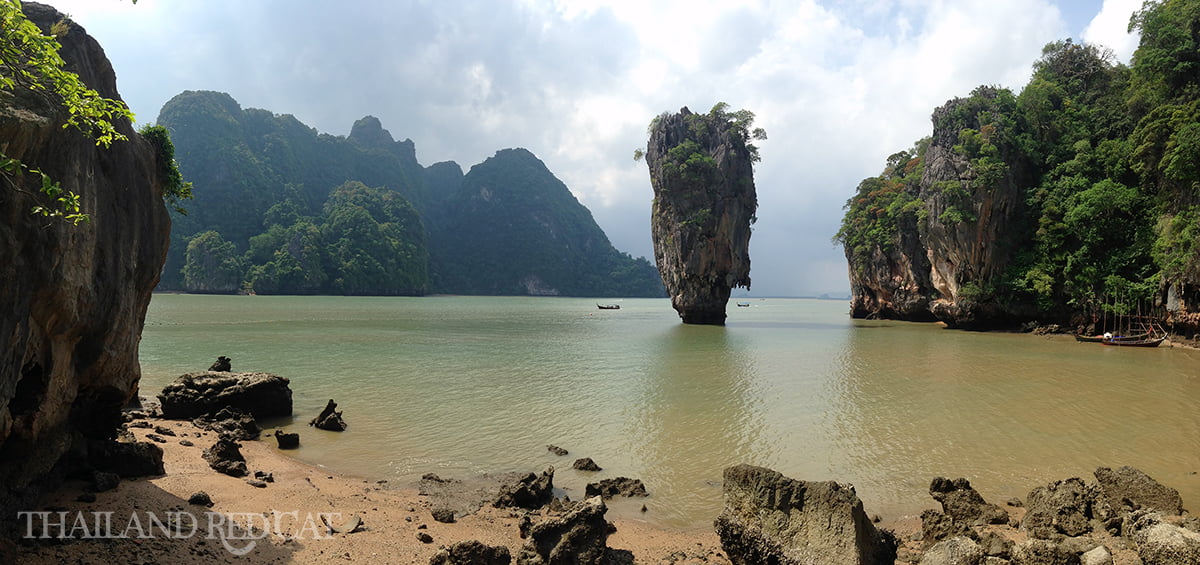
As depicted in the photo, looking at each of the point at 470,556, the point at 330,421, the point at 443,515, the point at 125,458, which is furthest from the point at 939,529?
the point at 330,421

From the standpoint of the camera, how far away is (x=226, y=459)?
762cm

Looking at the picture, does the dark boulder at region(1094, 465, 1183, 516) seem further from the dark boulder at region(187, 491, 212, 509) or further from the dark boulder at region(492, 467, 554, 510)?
the dark boulder at region(187, 491, 212, 509)

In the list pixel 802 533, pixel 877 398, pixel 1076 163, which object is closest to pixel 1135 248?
pixel 1076 163

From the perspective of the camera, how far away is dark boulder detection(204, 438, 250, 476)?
23.8 feet

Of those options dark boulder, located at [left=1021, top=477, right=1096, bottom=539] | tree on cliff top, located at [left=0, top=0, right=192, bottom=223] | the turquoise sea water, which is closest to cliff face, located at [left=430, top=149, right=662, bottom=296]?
the turquoise sea water

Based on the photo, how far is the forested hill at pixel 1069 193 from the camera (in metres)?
24.2

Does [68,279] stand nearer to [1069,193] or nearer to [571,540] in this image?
[571,540]

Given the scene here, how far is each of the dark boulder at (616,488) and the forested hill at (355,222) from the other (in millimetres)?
92852

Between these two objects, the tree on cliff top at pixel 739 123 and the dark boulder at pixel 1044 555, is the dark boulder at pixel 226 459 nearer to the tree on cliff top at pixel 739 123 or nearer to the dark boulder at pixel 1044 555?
the dark boulder at pixel 1044 555

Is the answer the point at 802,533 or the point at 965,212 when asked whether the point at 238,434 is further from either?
the point at 965,212

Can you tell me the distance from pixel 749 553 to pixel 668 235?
3643cm

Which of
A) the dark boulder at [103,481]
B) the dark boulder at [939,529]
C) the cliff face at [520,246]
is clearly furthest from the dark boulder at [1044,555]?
the cliff face at [520,246]

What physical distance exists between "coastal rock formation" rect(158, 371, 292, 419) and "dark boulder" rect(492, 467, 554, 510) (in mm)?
7044

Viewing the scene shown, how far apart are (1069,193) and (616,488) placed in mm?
36158
